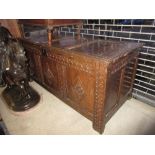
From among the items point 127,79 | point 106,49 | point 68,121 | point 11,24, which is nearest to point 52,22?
point 106,49

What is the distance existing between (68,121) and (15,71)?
108cm

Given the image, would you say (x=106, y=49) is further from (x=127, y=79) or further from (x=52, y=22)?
(x=52, y=22)

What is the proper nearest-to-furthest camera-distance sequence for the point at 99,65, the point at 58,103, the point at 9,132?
the point at 99,65, the point at 9,132, the point at 58,103

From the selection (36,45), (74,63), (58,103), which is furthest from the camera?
(58,103)

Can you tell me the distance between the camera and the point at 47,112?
2.15 meters

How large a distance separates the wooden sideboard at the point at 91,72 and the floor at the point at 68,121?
173 mm

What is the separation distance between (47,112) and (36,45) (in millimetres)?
1071

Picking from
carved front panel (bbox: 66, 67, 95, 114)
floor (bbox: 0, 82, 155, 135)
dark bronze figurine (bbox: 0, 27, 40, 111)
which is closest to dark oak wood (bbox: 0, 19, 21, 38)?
dark bronze figurine (bbox: 0, 27, 40, 111)

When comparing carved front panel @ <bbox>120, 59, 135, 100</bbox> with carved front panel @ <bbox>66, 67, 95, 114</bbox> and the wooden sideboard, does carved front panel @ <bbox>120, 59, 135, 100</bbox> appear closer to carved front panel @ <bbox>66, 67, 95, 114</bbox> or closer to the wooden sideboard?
the wooden sideboard

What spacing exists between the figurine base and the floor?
0.08 meters

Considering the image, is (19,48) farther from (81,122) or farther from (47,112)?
(81,122)

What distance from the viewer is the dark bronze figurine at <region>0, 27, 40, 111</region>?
72.8 inches
